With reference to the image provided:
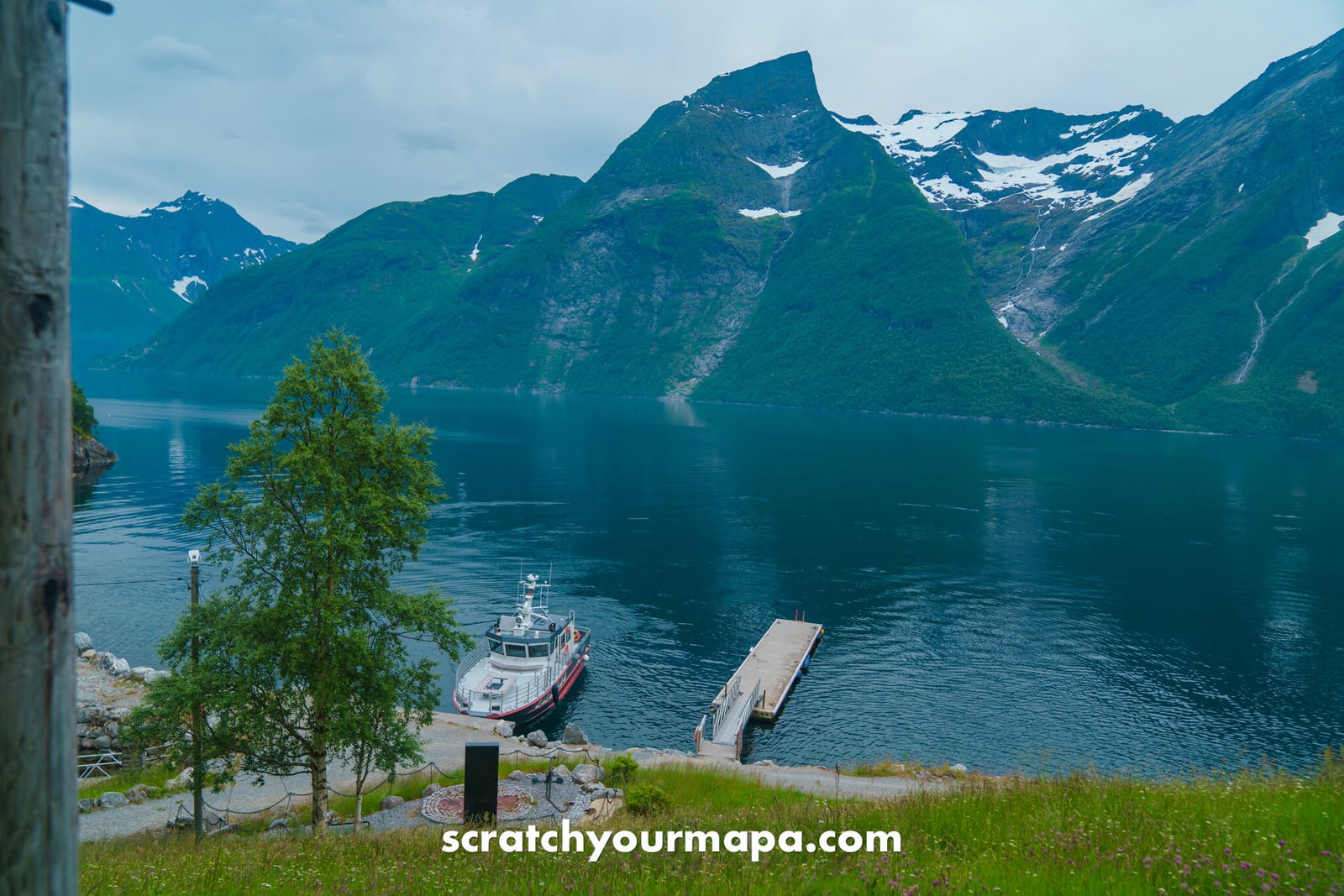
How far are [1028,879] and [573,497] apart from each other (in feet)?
291

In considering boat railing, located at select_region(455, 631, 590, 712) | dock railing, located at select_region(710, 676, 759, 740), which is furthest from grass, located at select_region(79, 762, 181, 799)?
dock railing, located at select_region(710, 676, 759, 740)

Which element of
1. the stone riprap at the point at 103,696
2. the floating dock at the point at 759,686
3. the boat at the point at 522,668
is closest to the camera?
the stone riprap at the point at 103,696

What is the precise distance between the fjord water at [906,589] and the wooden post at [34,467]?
3800cm

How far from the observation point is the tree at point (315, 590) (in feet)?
69.2

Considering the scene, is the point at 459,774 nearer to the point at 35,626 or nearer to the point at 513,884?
the point at 513,884

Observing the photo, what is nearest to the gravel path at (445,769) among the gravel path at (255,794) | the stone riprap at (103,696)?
the gravel path at (255,794)

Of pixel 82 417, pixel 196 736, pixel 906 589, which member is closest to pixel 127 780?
pixel 196 736

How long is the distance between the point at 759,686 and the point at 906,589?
2367 centimetres

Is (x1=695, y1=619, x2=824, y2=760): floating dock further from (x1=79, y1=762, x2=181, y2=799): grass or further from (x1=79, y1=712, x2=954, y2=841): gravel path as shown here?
(x1=79, y1=762, x2=181, y2=799): grass

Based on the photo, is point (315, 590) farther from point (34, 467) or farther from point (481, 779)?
point (34, 467)

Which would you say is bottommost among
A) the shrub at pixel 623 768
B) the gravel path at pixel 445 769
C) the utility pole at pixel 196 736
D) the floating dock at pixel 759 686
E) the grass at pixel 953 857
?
the floating dock at pixel 759 686

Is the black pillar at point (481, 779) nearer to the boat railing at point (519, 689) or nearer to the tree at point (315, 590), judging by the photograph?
the tree at point (315, 590)

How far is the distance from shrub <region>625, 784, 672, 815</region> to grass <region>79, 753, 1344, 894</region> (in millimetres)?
9100

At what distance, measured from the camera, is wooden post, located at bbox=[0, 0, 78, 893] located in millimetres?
2785
